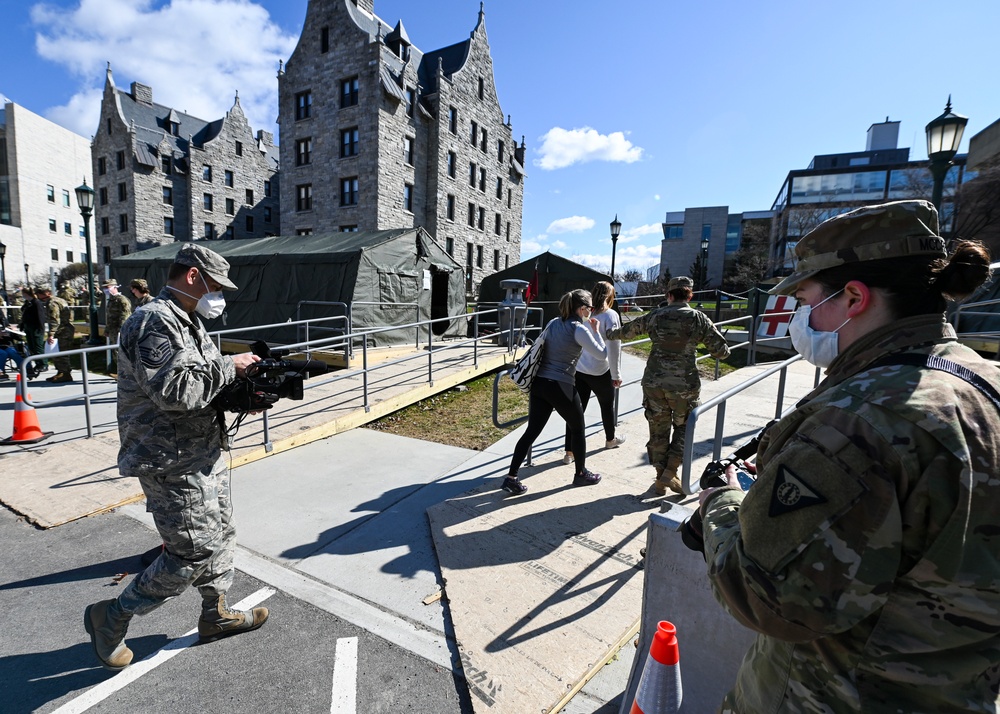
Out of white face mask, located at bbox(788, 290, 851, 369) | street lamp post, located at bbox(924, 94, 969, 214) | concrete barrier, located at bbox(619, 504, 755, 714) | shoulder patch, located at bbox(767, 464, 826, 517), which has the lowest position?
concrete barrier, located at bbox(619, 504, 755, 714)

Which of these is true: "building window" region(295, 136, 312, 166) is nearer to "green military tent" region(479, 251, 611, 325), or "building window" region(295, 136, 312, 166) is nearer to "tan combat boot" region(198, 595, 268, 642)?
"green military tent" region(479, 251, 611, 325)

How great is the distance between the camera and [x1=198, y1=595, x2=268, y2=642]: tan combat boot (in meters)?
2.60

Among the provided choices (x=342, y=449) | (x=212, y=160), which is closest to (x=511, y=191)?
(x=212, y=160)

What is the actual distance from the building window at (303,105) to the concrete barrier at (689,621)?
104 feet

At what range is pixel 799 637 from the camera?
99 centimetres

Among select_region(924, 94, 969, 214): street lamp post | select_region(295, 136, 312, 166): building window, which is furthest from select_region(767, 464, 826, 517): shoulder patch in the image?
select_region(295, 136, 312, 166): building window

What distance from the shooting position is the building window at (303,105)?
28125 millimetres

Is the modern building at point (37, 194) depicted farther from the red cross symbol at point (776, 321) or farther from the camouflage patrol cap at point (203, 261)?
the red cross symbol at point (776, 321)

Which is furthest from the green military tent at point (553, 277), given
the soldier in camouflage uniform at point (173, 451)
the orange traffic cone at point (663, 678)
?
the orange traffic cone at point (663, 678)

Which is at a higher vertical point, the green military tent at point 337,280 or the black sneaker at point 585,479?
the green military tent at point 337,280

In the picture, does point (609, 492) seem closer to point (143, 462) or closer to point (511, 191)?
point (143, 462)

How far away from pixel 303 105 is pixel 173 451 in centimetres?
3150

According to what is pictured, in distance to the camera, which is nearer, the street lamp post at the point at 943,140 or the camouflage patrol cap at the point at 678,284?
the camouflage patrol cap at the point at 678,284

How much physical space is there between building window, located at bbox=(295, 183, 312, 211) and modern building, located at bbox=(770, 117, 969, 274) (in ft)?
99.5
